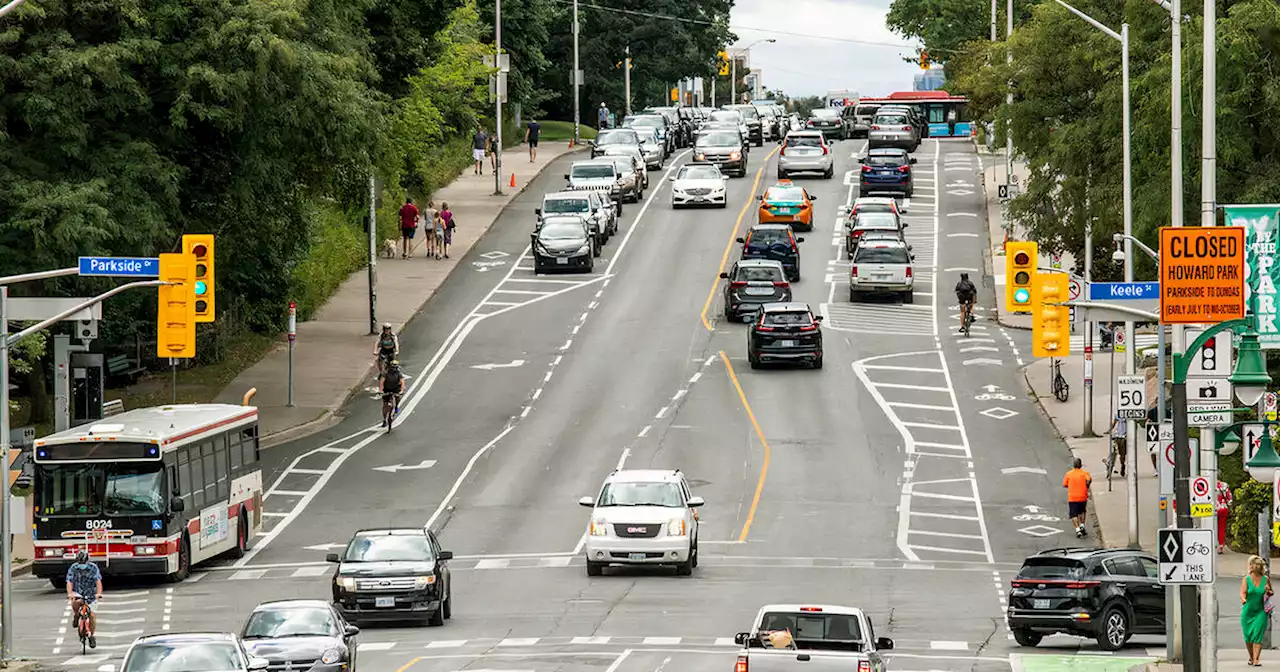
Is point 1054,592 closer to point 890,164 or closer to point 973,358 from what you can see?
point 973,358

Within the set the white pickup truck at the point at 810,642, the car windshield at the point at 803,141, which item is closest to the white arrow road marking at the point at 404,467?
the white pickup truck at the point at 810,642

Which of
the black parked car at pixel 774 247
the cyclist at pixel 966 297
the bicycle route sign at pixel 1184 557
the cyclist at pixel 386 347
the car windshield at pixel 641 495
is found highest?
the black parked car at pixel 774 247

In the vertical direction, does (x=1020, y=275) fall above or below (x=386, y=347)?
above

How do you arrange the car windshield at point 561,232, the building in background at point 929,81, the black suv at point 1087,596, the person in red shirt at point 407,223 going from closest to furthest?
the black suv at point 1087,596 < the car windshield at point 561,232 < the person in red shirt at point 407,223 < the building in background at point 929,81

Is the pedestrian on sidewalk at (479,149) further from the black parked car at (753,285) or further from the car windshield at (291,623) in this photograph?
the car windshield at (291,623)

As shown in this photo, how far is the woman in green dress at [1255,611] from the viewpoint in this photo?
2706cm

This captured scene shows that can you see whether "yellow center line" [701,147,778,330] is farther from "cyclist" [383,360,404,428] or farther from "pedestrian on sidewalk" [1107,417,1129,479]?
"pedestrian on sidewalk" [1107,417,1129,479]

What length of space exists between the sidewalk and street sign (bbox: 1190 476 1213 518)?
2848 centimetres

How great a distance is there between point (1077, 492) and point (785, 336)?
52.2 feet

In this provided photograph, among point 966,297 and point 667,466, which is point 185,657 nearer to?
point 667,466

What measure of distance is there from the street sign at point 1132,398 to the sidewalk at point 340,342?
20821mm

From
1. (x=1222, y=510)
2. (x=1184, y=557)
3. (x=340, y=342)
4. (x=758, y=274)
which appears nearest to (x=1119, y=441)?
(x=1222, y=510)

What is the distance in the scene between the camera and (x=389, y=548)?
3136cm

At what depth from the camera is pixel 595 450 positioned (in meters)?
48.0
